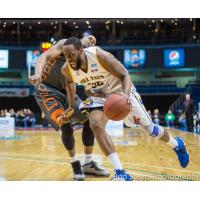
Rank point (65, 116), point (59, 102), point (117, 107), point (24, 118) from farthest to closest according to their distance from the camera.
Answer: point (24, 118) → point (59, 102) → point (65, 116) → point (117, 107)

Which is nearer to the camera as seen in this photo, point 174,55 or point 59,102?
point 59,102

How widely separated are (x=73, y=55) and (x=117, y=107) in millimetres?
607

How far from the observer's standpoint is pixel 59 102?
154 inches

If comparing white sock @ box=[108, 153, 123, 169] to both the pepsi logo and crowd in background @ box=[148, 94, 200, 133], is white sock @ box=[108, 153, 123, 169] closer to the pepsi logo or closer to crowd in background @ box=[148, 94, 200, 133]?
crowd in background @ box=[148, 94, 200, 133]

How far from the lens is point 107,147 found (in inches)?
128

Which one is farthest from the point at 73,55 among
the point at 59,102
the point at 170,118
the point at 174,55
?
the point at 174,55

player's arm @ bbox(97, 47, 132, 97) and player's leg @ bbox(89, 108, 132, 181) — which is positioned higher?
player's arm @ bbox(97, 47, 132, 97)

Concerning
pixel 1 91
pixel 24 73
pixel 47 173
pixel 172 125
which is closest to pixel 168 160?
pixel 47 173

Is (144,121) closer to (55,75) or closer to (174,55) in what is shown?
(55,75)

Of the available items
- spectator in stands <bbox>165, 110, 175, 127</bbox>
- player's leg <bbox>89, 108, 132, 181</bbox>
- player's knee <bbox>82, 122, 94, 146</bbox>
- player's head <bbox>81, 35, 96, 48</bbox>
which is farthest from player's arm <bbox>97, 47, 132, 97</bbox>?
spectator in stands <bbox>165, 110, 175, 127</bbox>

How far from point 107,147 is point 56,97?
956 millimetres

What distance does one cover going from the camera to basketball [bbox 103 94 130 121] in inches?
117

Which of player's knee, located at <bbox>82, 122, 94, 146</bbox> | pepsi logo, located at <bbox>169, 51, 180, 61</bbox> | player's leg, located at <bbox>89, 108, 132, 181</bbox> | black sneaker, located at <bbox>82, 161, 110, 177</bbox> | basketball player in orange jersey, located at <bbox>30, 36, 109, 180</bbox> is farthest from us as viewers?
pepsi logo, located at <bbox>169, 51, 180, 61</bbox>
